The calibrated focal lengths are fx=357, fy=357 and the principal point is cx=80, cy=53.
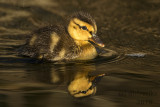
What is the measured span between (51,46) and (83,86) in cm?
101

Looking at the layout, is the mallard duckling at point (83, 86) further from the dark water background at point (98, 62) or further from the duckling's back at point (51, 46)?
the duckling's back at point (51, 46)

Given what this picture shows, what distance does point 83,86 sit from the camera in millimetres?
2990

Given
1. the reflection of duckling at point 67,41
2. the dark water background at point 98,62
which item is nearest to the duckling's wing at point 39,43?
the reflection of duckling at point 67,41

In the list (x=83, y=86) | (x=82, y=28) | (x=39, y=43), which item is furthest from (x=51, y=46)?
(x=83, y=86)

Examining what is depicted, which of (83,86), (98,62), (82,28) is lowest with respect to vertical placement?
(83,86)

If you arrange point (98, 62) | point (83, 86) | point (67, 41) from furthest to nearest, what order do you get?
point (67, 41) < point (98, 62) < point (83, 86)

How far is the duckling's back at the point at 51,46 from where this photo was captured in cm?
385

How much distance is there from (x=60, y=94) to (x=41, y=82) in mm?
348

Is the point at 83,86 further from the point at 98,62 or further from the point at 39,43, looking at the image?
the point at 39,43

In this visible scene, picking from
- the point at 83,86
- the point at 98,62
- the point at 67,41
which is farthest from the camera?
the point at 67,41

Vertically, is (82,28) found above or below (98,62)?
above

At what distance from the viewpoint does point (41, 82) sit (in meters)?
3.03

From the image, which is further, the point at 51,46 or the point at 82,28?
the point at 82,28

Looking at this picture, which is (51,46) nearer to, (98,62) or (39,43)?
(39,43)
